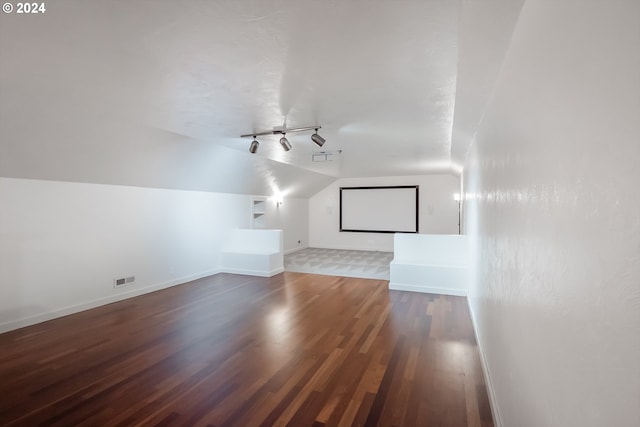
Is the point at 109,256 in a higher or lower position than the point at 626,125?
lower

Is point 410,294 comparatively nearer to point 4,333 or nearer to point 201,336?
point 201,336

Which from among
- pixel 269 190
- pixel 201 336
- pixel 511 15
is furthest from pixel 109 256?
pixel 511 15

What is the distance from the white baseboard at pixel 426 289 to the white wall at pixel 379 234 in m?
4.22

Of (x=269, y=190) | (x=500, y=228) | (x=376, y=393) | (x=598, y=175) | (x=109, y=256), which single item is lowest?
(x=376, y=393)

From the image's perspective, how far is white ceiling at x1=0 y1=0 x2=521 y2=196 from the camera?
65.2 inches

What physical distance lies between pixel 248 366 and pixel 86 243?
3.18m

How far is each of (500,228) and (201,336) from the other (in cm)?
315

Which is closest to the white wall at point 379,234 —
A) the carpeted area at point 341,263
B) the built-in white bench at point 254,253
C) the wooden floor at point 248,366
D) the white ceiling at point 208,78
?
the carpeted area at point 341,263

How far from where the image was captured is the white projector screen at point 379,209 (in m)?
9.26

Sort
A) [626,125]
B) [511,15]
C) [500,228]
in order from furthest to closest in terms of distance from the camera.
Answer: [500,228]
[511,15]
[626,125]

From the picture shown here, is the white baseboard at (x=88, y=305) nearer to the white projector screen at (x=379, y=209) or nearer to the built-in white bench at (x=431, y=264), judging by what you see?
the built-in white bench at (x=431, y=264)

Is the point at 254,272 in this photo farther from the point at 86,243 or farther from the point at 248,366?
the point at 248,366

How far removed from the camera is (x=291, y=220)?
9406 millimetres

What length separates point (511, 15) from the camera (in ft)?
4.75
